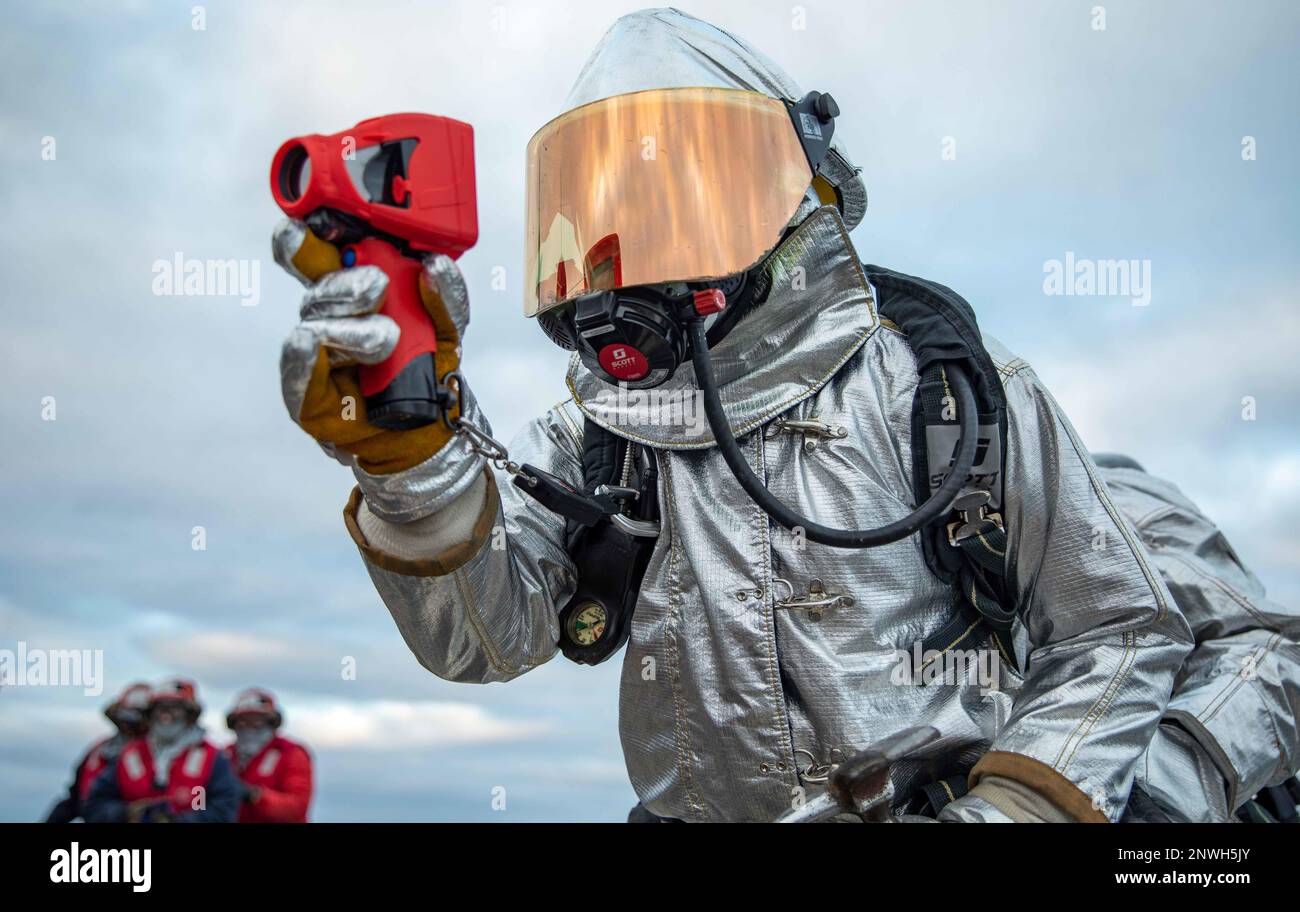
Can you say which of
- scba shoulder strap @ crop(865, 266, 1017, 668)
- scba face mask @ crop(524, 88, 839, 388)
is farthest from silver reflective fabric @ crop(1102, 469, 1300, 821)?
scba face mask @ crop(524, 88, 839, 388)

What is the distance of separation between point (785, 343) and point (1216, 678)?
167 cm

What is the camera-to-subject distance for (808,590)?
271 centimetres

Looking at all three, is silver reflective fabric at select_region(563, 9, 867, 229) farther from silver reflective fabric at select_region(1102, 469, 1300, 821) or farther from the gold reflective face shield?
silver reflective fabric at select_region(1102, 469, 1300, 821)

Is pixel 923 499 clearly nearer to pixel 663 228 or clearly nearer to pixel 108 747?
pixel 663 228

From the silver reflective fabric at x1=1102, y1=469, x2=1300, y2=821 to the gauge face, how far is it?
1.20m

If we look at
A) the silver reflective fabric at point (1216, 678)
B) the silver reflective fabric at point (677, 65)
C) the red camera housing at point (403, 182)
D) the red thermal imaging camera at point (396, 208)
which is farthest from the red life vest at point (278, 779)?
the silver reflective fabric at point (1216, 678)

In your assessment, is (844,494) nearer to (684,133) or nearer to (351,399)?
(684,133)

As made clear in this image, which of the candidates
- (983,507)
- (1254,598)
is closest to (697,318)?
(983,507)

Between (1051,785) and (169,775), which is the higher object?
(169,775)

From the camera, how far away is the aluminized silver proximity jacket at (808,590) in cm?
262

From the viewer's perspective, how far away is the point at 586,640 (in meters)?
2.91

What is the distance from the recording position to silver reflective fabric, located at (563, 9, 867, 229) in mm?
2797

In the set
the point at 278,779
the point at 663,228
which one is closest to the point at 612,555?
the point at 663,228
